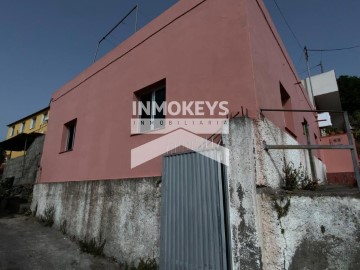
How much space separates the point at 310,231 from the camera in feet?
9.57

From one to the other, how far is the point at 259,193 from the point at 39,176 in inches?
324

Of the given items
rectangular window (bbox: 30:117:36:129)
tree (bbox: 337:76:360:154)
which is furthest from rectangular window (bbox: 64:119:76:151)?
tree (bbox: 337:76:360:154)

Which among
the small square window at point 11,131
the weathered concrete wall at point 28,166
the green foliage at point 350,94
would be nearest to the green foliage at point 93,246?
the weathered concrete wall at point 28,166

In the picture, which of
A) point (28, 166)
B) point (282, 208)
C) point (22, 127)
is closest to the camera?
point (282, 208)

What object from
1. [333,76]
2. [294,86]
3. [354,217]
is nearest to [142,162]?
[354,217]

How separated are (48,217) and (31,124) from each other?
83.6 ft

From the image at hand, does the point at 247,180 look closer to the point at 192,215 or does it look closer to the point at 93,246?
the point at 192,215

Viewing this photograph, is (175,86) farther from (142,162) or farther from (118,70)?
(118,70)

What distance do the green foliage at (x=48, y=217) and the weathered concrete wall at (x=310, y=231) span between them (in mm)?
6185

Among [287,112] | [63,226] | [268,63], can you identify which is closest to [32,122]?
[63,226]

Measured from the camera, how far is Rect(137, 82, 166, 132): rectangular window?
5332 millimetres

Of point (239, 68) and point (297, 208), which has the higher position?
point (239, 68)

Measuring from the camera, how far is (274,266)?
3010mm

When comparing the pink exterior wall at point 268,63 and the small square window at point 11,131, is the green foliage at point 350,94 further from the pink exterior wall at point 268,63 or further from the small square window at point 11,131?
the small square window at point 11,131
